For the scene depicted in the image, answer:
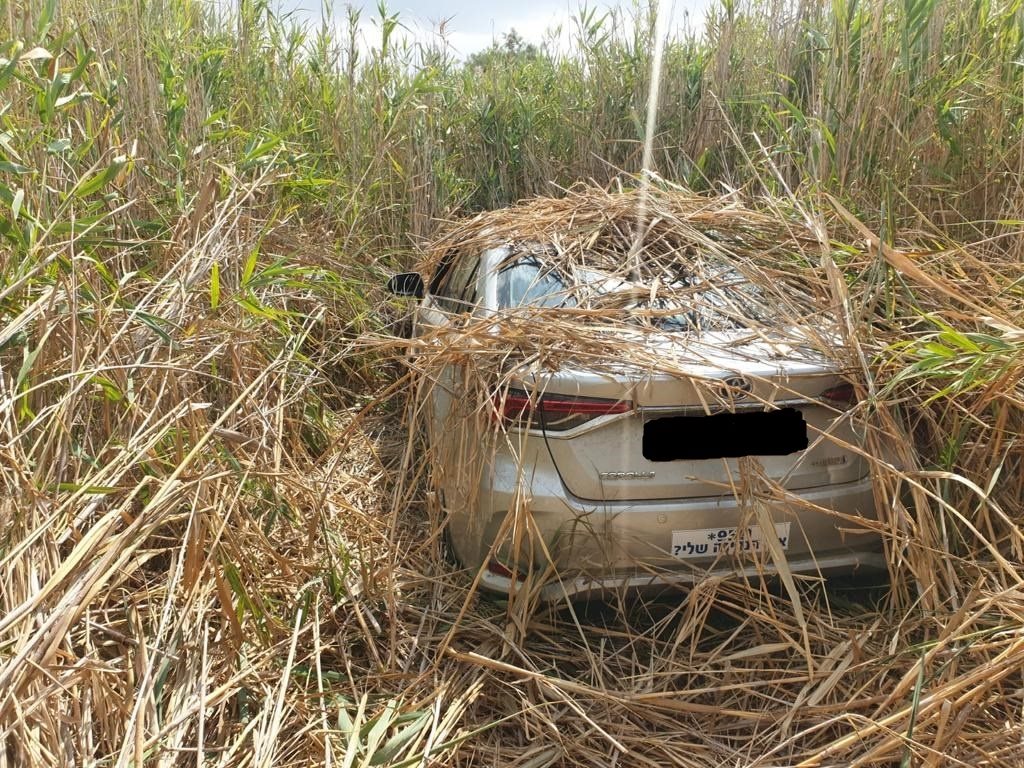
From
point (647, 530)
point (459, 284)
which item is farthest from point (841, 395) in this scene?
point (459, 284)

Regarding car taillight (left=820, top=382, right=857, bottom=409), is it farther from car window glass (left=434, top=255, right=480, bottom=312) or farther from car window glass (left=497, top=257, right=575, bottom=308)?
car window glass (left=434, top=255, right=480, bottom=312)

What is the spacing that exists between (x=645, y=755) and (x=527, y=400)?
1.03m

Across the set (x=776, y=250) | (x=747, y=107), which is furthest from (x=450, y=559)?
(x=747, y=107)

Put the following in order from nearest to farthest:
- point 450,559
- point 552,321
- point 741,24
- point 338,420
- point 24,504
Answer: point 24,504 < point 552,321 < point 450,559 < point 338,420 < point 741,24

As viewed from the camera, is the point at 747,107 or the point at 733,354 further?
the point at 747,107

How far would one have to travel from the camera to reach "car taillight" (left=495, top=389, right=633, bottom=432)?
2.19 meters

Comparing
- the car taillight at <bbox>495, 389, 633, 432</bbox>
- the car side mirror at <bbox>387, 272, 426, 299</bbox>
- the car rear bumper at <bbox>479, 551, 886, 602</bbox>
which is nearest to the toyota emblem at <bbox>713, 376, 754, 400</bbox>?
the car taillight at <bbox>495, 389, 633, 432</bbox>

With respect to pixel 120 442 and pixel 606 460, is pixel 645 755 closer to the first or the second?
pixel 606 460

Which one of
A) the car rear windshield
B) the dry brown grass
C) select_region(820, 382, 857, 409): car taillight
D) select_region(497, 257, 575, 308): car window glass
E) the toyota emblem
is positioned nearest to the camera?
the dry brown grass

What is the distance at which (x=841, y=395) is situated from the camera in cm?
230

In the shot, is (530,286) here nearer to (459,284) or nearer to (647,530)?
(459,284)

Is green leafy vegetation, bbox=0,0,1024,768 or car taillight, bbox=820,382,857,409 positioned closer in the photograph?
green leafy vegetation, bbox=0,0,1024,768

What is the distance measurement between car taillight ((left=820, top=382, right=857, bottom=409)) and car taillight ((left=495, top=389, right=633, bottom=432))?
1.95 feet

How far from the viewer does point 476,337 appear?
252 cm
